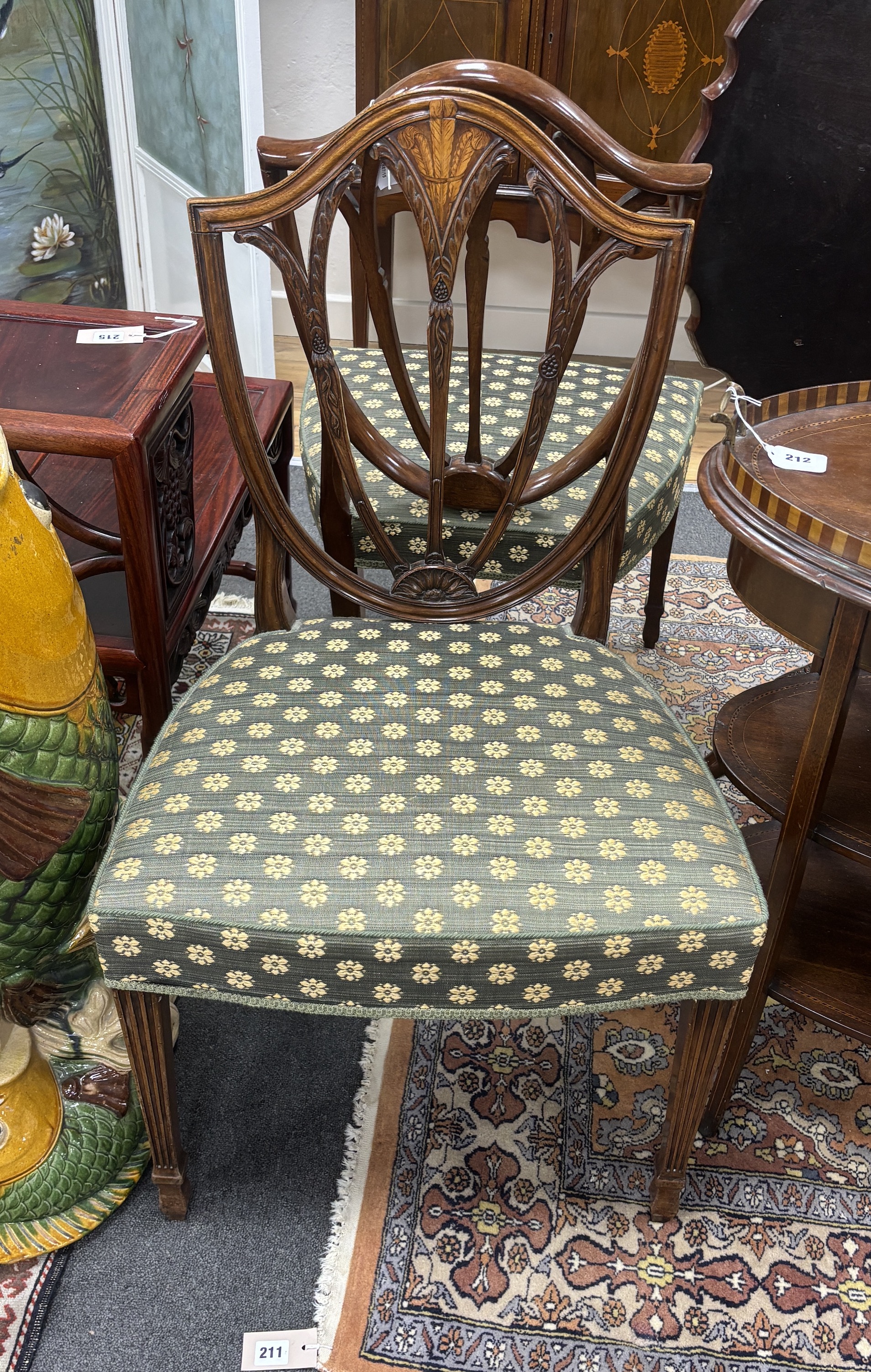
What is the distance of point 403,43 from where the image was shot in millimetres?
2617

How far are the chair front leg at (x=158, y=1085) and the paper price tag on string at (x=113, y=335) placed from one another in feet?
3.05

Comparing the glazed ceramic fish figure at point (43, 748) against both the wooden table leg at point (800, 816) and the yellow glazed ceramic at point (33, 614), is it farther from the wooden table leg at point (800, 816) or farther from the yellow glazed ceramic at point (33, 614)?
the wooden table leg at point (800, 816)

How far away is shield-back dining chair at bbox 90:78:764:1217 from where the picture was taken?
0.98 meters

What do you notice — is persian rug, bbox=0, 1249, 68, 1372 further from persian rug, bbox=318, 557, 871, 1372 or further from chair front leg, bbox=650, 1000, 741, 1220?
chair front leg, bbox=650, 1000, 741, 1220

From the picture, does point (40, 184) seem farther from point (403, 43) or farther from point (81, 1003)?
point (81, 1003)

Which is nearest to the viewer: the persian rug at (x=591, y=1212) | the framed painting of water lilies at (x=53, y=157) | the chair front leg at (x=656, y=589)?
the persian rug at (x=591, y=1212)

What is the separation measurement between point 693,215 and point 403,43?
1.53m

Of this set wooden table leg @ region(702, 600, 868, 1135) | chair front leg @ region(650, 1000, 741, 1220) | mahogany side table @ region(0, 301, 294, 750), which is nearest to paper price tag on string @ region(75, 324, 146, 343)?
mahogany side table @ region(0, 301, 294, 750)

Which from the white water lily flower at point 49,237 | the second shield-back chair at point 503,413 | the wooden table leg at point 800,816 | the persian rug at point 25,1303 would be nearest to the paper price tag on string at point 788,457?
the second shield-back chair at point 503,413

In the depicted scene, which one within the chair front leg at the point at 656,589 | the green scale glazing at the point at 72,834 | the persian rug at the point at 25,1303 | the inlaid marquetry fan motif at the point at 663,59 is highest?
the inlaid marquetry fan motif at the point at 663,59

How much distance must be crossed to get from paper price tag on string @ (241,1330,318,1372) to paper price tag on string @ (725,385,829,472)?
3.37ft

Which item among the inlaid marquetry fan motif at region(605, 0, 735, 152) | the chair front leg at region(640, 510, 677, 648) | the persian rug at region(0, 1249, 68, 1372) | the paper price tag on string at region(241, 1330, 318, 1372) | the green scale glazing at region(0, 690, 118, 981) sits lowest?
the persian rug at region(0, 1249, 68, 1372)

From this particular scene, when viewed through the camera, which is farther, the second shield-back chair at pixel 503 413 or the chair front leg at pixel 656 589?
the chair front leg at pixel 656 589

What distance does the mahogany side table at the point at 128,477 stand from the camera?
1346 millimetres
